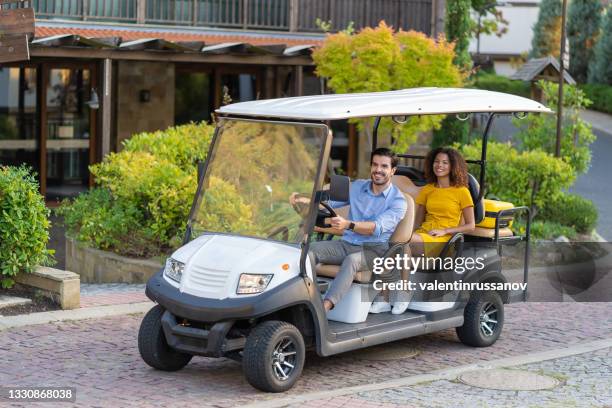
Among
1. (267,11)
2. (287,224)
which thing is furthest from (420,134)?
(287,224)

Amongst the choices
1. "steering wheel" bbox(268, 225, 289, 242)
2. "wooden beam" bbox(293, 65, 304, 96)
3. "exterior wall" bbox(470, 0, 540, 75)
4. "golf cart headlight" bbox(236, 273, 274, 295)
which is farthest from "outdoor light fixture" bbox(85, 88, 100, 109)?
"exterior wall" bbox(470, 0, 540, 75)

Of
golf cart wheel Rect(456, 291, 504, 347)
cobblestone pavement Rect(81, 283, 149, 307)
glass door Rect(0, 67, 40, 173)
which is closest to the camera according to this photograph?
golf cart wheel Rect(456, 291, 504, 347)

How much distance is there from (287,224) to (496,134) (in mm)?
21774

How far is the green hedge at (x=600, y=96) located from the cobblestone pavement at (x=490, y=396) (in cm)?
2775

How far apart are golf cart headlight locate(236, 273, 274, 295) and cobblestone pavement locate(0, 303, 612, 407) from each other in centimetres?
70

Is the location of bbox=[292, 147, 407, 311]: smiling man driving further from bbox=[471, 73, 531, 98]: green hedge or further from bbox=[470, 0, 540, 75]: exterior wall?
bbox=[470, 0, 540, 75]: exterior wall

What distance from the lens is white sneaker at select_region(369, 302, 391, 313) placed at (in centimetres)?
909

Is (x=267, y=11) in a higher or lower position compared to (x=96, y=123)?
higher

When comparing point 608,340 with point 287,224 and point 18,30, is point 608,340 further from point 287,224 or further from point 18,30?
point 18,30

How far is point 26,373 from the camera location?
853 cm

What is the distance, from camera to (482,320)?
9828 mm

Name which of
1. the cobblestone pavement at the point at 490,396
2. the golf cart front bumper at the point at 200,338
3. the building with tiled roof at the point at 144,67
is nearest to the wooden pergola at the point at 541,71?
the building with tiled roof at the point at 144,67

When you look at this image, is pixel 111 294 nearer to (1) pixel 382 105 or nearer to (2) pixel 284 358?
(2) pixel 284 358

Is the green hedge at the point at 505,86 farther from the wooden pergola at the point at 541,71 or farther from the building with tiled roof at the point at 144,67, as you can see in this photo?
the building with tiled roof at the point at 144,67
